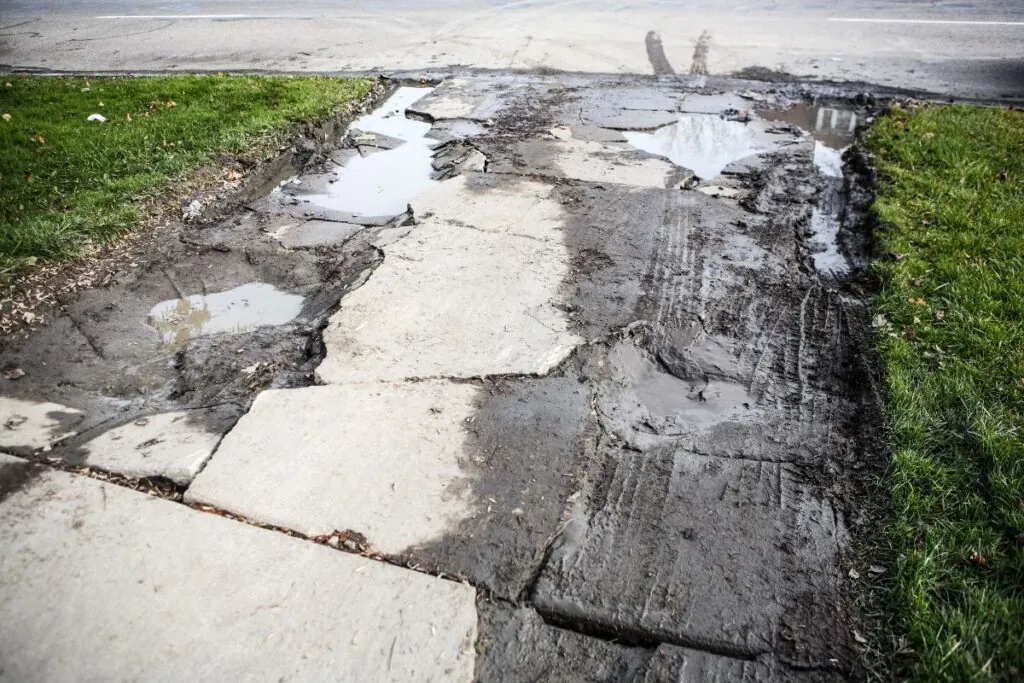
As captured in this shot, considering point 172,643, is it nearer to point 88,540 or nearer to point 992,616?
point 88,540

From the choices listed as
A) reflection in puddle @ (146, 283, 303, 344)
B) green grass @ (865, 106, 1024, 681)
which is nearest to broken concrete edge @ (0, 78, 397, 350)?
reflection in puddle @ (146, 283, 303, 344)

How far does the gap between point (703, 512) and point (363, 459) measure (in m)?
1.32

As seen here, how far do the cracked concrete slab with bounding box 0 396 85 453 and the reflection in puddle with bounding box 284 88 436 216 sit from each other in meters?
2.50

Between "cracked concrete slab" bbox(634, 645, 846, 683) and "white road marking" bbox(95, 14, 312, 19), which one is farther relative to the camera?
"white road marking" bbox(95, 14, 312, 19)

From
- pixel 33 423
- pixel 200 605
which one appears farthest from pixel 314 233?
pixel 200 605

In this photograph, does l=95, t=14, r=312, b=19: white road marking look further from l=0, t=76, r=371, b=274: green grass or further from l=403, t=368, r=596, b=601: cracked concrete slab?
l=403, t=368, r=596, b=601: cracked concrete slab

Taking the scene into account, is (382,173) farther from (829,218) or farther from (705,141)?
(829,218)

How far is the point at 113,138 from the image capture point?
19.6 feet

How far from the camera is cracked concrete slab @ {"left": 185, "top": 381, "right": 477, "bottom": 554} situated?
254 centimetres

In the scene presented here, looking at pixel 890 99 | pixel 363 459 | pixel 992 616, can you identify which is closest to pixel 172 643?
pixel 363 459

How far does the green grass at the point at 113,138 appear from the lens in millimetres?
4605

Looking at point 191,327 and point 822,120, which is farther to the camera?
point 822,120

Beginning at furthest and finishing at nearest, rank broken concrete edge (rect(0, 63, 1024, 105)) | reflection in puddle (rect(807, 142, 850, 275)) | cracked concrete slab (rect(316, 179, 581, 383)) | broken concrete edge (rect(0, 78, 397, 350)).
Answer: broken concrete edge (rect(0, 63, 1024, 105)) < reflection in puddle (rect(807, 142, 850, 275)) < broken concrete edge (rect(0, 78, 397, 350)) < cracked concrete slab (rect(316, 179, 581, 383))

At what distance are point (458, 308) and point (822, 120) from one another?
481cm
